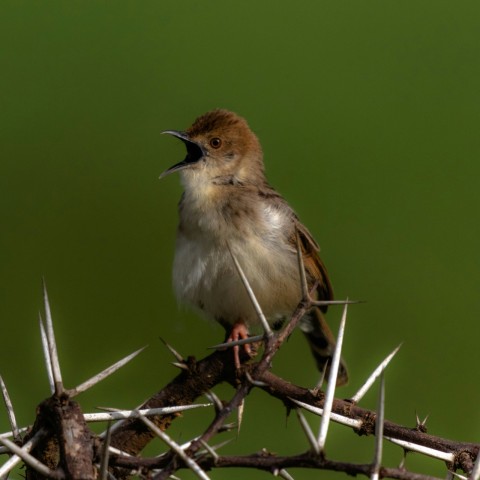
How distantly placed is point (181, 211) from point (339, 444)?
1.32 meters

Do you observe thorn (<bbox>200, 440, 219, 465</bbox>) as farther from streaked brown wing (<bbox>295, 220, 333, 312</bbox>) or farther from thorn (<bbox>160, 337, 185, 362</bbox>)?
streaked brown wing (<bbox>295, 220, 333, 312</bbox>)

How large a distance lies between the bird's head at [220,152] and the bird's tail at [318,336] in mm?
737

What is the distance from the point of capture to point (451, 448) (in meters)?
2.22

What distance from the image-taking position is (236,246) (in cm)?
415

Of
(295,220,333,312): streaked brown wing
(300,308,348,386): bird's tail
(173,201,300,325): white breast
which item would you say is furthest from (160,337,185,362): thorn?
(300,308,348,386): bird's tail

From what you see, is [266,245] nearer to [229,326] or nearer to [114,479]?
[229,326]

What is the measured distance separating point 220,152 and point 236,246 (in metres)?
0.70

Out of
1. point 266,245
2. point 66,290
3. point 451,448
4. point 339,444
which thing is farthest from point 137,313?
point 451,448

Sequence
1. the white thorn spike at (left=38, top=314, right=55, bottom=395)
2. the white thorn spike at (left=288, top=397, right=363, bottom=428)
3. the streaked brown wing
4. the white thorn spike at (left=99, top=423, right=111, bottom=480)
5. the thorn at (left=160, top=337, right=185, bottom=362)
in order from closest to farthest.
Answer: the white thorn spike at (left=99, top=423, right=111, bottom=480) → the white thorn spike at (left=38, top=314, right=55, bottom=395) → the white thorn spike at (left=288, top=397, right=363, bottom=428) → the thorn at (left=160, top=337, right=185, bottom=362) → the streaked brown wing

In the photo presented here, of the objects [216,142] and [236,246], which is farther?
[216,142]

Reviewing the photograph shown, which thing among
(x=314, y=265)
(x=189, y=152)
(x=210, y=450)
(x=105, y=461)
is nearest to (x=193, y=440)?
(x=210, y=450)

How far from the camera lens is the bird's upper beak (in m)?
4.59

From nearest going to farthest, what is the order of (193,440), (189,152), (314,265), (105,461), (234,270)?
(105,461) → (193,440) → (234,270) → (314,265) → (189,152)

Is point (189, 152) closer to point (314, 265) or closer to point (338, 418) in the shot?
point (314, 265)
